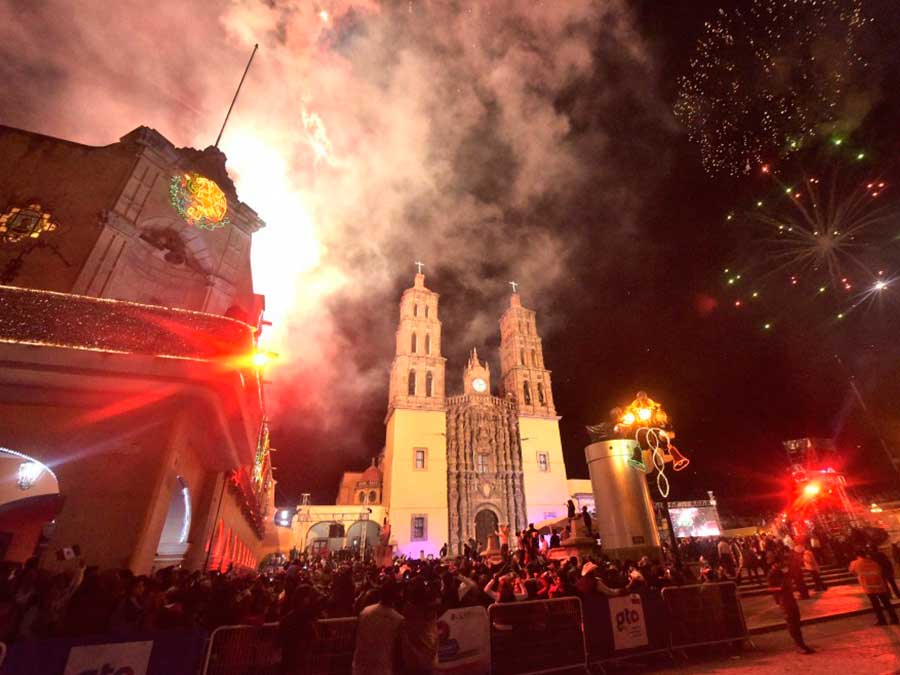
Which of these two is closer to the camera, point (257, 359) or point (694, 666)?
point (694, 666)

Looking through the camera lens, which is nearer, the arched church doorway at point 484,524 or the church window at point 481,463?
the arched church doorway at point 484,524

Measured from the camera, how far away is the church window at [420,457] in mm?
37853

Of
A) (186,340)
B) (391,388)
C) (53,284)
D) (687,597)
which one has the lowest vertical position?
(687,597)

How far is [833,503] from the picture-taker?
104 feet

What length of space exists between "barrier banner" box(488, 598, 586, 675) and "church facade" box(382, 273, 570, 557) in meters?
30.6

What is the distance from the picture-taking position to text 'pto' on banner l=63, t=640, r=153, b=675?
404 cm

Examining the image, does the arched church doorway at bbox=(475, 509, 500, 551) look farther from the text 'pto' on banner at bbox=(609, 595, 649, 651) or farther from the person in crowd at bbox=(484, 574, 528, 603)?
the text 'pto' on banner at bbox=(609, 595, 649, 651)

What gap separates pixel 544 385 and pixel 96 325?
42.2 m

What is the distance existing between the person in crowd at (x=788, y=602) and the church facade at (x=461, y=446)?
30684 mm

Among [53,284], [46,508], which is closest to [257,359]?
[53,284]

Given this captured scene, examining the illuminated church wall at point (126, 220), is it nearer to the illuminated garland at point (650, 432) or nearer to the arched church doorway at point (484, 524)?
the illuminated garland at point (650, 432)

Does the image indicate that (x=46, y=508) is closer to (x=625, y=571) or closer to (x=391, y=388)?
(x=625, y=571)


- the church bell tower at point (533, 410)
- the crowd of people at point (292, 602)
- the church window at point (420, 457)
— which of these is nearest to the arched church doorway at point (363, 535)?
the church window at point (420, 457)

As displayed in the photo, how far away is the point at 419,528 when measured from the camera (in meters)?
35.2
